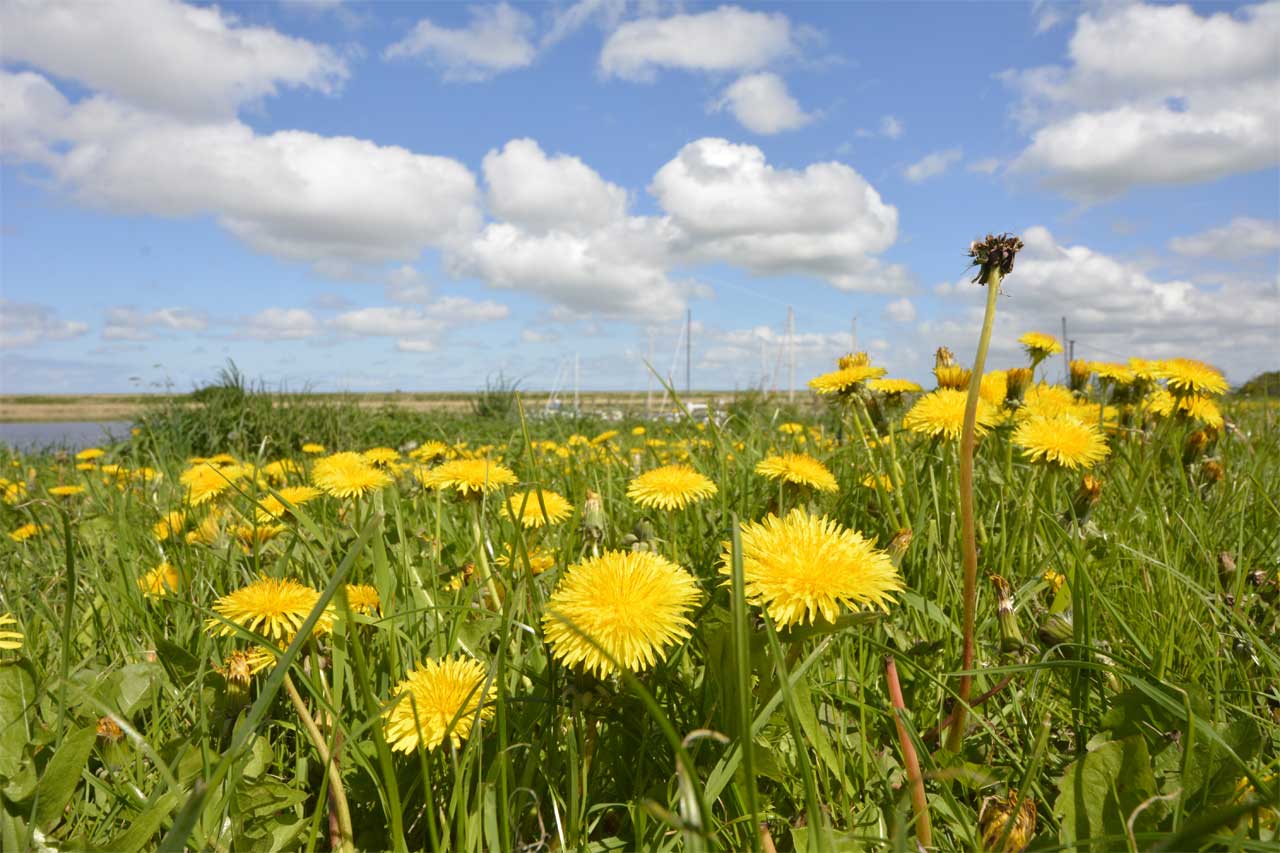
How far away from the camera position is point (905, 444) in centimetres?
278

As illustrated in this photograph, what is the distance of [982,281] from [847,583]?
1.44 feet

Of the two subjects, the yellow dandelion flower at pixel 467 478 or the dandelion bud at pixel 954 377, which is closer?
the yellow dandelion flower at pixel 467 478

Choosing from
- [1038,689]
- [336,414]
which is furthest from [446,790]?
[336,414]

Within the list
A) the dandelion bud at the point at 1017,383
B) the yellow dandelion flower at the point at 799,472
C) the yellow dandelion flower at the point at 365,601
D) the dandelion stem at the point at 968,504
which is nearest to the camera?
the dandelion stem at the point at 968,504

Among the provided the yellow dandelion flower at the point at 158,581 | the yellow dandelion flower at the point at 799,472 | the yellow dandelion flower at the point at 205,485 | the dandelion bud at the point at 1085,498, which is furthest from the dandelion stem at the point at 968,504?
the yellow dandelion flower at the point at 205,485

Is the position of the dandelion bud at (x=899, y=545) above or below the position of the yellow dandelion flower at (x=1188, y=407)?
below

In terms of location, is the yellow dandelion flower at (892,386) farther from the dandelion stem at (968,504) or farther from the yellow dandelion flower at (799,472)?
the dandelion stem at (968,504)

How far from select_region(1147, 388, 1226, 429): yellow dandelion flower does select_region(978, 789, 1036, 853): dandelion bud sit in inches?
69.5

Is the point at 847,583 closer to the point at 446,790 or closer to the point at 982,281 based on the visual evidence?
the point at 982,281

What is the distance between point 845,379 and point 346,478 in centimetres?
132

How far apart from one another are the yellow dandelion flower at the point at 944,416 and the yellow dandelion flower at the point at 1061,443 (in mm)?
112

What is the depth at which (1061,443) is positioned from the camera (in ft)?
5.16

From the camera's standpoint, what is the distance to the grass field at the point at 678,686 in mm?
897

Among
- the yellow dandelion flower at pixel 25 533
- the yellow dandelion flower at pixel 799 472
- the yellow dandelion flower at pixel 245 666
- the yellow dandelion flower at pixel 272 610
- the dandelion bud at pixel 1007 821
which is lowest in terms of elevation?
the dandelion bud at pixel 1007 821
